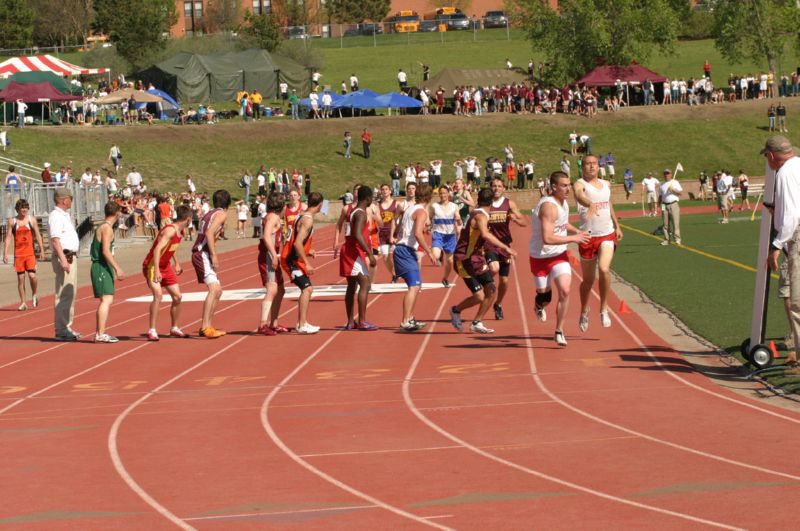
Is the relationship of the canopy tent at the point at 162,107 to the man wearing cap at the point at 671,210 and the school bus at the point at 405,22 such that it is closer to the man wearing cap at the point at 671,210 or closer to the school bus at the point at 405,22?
the man wearing cap at the point at 671,210

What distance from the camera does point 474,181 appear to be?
5844 cm

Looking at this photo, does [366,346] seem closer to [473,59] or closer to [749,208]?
[749,208]

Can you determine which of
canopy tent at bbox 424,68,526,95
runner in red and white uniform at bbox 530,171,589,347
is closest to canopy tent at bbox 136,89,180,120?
canopy tent at bbox 424,68,526,95

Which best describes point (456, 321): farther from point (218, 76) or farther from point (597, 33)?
point (597, 33)

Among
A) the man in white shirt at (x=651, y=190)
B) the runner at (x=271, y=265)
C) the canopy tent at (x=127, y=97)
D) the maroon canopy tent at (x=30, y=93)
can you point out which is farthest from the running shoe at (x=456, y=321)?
the canopy tent at (x=127, y=97)

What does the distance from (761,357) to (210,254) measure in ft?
24.7

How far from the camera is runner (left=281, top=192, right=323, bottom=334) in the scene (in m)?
16.5

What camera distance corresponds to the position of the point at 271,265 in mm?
16781

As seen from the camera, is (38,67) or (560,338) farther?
(38,67)

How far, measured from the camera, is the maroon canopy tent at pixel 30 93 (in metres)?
58.3

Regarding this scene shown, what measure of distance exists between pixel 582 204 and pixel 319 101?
54.0 metres

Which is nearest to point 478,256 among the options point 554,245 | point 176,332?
point 554,245

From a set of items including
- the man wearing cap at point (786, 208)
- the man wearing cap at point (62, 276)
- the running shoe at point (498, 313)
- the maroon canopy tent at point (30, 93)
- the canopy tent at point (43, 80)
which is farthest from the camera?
the canopy tent at point (43, 80)

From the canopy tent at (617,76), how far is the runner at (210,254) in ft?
194
